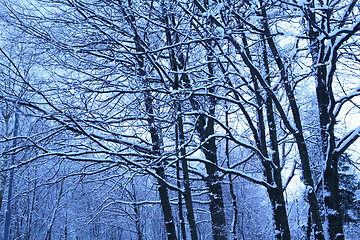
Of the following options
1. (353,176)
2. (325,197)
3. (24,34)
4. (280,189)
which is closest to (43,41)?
(24,34)

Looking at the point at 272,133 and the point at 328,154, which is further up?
the point at 272,133

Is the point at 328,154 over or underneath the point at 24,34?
underneath

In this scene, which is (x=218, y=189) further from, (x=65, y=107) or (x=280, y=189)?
(x=65, y=107)

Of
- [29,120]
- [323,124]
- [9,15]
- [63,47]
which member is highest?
[9,15]

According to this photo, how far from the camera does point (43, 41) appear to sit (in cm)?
527

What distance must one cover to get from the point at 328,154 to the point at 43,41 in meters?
5.19

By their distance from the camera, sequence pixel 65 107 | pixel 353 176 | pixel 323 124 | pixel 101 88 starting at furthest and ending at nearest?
pixel 353 176
pixel 101 88
pixel 65 107
pixel 323 124

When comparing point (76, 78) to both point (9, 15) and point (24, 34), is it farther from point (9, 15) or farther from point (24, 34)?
point (9, 15)

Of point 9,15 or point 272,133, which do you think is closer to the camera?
point 9,15

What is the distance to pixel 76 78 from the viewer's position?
590 cm

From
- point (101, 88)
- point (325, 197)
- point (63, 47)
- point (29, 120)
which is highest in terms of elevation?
point (63, 47)

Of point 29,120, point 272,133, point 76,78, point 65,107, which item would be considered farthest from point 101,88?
point 272,133

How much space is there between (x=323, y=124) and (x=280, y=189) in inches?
50.1

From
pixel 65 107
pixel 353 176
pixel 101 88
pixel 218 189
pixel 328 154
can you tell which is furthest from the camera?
pixel 353 176
